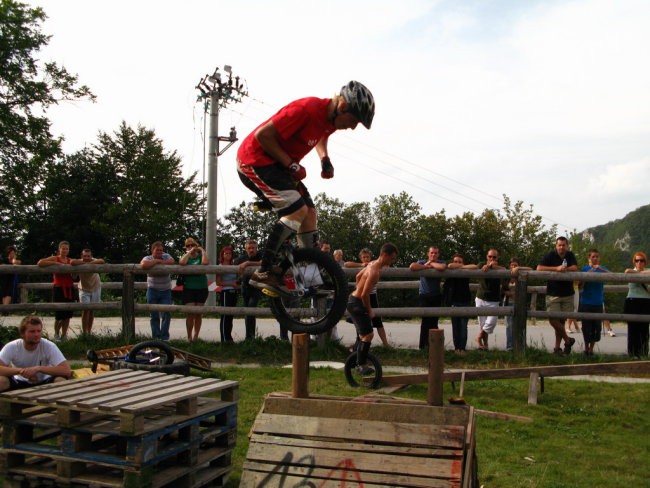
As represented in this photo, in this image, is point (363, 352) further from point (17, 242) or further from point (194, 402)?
point (17, 242)

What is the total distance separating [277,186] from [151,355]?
13.7ft

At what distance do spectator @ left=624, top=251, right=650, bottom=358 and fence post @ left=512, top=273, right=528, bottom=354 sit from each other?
5.32ft

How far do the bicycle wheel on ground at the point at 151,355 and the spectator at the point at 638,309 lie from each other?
6.93m

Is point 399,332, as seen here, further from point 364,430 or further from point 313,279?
point 313,279

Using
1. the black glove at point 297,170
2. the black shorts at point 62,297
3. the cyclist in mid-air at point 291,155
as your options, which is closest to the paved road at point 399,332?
the black shorts at point 62,297

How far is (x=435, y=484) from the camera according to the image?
4.38 meters

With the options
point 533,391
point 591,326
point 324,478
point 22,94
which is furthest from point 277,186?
point 22,94

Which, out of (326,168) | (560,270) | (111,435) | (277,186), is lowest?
(111,435)

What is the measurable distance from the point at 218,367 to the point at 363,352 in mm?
2679

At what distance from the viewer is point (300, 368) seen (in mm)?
5363

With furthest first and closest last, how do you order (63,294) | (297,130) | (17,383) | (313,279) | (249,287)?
1. (63,294)
2. (249,287)
3. (17,383)
4. (313,279)
5. (297,130)

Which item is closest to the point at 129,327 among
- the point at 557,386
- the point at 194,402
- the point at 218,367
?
the point at 218,367

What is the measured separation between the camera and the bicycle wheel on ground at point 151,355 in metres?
7.51

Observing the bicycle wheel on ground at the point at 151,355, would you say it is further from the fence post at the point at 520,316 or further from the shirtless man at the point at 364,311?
the fence post at the point at 520,316
